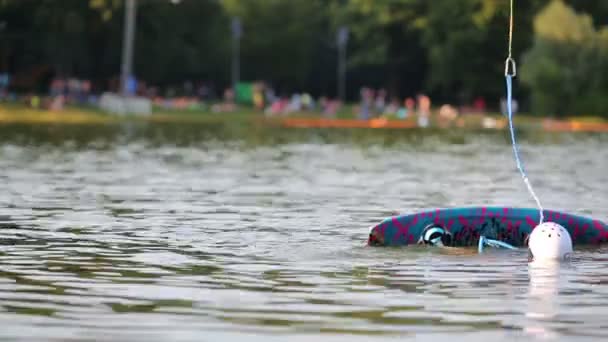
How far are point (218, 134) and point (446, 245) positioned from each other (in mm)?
49072

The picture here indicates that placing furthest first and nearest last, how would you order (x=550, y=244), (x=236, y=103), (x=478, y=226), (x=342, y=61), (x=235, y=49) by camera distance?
(x=342, y=61) < (x=235, y=49) < (x=236, y=103) < (x=478, y=226) < (x=550, y=244)

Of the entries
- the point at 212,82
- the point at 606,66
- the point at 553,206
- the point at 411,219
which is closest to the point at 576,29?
the point at 606,66

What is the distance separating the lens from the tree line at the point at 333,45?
329ft

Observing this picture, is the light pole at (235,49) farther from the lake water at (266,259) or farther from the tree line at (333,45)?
the lake water at (266,259)

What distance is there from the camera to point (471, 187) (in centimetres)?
3766

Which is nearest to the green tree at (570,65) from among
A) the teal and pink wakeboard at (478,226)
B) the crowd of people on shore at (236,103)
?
the crowd of people on shore at (236,103)

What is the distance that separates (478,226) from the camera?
23.6m

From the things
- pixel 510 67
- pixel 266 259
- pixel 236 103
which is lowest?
pixel 236 103

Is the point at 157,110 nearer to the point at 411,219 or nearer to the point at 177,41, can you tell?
the point at 177,41

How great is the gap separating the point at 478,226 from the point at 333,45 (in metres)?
125

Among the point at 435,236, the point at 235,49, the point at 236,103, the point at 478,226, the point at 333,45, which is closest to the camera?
the point at 435,236

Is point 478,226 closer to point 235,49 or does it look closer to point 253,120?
point 253,120

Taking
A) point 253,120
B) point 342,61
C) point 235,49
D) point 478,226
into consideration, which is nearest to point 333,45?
point 342,61

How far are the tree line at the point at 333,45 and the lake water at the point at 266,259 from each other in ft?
174
